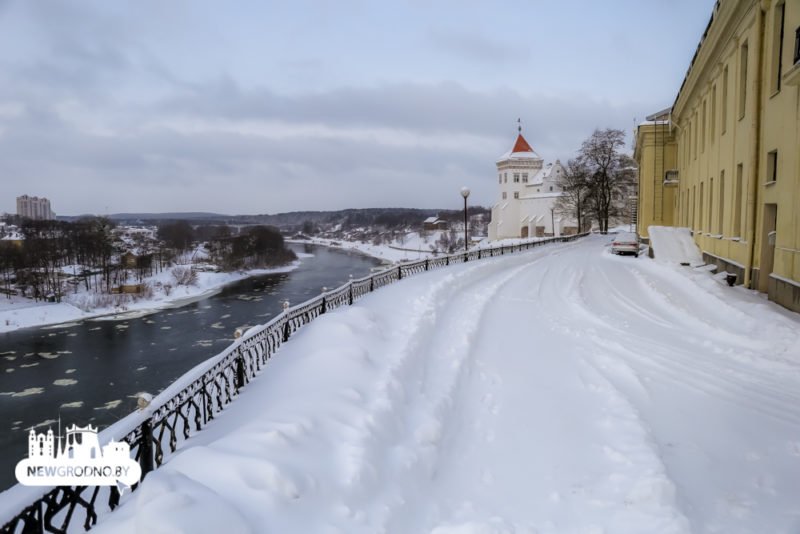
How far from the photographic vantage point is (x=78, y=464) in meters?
3.19

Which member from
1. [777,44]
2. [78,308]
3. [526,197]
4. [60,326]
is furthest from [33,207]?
[777,44]

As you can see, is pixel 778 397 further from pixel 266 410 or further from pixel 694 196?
pixel 694 196

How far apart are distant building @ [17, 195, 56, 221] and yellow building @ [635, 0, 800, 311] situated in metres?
196

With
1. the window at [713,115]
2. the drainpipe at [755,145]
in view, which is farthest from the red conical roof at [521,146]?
the drainpipe at [755,145]

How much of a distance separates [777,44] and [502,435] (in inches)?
473

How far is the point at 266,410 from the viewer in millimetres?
5148

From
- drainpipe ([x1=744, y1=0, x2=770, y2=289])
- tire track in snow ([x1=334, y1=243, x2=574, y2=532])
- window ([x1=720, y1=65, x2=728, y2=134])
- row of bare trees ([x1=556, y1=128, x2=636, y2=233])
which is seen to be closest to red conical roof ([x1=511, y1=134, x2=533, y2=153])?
row of bare trees ([x1=556, y1=128, x2=636, y2=233])

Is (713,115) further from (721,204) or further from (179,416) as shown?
(179,416)

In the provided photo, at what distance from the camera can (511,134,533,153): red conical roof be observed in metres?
79.6

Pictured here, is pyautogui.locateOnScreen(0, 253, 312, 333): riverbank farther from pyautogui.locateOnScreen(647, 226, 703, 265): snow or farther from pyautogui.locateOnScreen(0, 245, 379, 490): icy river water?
pyautogui.locateOnScreen(647, 226, 703, 265): snow

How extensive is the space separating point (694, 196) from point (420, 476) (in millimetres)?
21626

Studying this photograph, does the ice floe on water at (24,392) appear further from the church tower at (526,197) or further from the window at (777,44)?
the church tower at (526,197)

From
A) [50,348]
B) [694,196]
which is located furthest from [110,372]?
[694,196]

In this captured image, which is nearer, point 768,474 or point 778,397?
point 768,474
